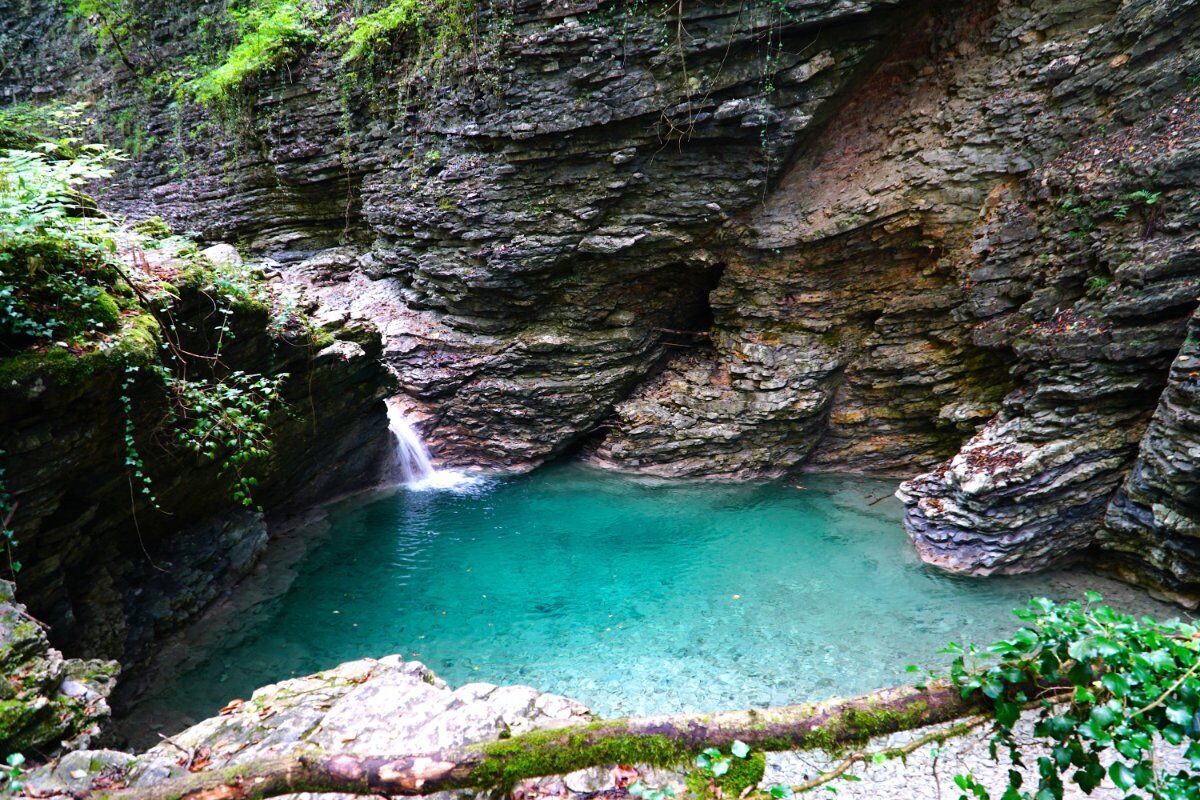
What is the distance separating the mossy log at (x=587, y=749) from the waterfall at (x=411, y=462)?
906 centimetres

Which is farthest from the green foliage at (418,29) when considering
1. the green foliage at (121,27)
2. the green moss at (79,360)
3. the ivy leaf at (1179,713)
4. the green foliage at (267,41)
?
the ivy leaf at (1179,713)

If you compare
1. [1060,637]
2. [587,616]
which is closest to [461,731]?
[1060,637]

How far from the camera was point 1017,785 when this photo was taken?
190cm

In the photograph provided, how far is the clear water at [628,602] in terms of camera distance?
613 centimetres

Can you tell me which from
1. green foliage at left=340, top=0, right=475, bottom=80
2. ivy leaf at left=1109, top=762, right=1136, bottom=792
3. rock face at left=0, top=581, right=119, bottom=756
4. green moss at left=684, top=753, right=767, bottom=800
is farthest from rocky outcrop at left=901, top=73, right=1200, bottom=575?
green foliage at left=340, top=0, right=475, bottom=80

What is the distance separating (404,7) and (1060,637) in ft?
42.7

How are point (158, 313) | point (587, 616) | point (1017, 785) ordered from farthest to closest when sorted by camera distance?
point (587, 616)
point (158, 313)
point (1017, 785)

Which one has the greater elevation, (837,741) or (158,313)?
(158,313)

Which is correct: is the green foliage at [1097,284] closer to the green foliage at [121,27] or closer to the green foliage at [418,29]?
the green foliage at [418,29]

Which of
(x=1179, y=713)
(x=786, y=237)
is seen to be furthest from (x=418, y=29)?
(x=1179, y=713)

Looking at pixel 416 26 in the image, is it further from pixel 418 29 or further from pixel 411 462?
pixel 411 462

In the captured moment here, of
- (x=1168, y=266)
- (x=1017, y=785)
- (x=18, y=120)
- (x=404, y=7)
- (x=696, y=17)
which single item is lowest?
(x=1017, y=785)

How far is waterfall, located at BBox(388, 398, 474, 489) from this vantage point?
1124cm

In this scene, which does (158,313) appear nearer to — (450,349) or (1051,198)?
(450,349)
